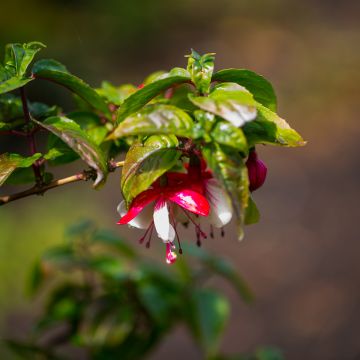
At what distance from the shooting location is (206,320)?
1.15 meters

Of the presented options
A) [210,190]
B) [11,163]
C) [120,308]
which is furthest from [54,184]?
[120,308]

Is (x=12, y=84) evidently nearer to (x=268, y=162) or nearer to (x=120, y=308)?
(x=120, y=308)

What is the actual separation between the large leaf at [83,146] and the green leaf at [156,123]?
0.17ft

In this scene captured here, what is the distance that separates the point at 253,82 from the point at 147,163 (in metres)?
0.15

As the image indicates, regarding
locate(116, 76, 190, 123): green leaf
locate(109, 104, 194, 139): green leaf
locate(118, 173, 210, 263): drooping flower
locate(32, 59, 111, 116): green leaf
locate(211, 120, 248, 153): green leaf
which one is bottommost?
locate(118, 173, 210, 263): drooping flower

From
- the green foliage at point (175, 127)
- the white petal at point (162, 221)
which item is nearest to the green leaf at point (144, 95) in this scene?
the green foliage at point (175, 127)

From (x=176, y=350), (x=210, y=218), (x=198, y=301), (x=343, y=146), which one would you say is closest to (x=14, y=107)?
(x=210, y=218)

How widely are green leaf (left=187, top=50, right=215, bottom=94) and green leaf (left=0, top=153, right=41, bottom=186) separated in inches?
7.8

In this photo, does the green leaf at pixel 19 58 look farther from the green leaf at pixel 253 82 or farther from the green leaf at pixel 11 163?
the green leaf at pixel 253 82

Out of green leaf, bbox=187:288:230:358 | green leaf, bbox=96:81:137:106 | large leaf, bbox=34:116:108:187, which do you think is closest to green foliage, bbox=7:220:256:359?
green leaf, bbox=187:288:230:358

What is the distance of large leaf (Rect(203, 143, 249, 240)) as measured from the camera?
569mm

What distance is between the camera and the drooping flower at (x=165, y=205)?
0.65 m

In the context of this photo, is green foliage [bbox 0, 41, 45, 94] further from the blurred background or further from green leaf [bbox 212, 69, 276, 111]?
the blurred background

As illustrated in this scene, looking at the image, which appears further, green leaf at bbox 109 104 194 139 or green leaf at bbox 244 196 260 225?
green leaf at bbox 244 196 260 225
